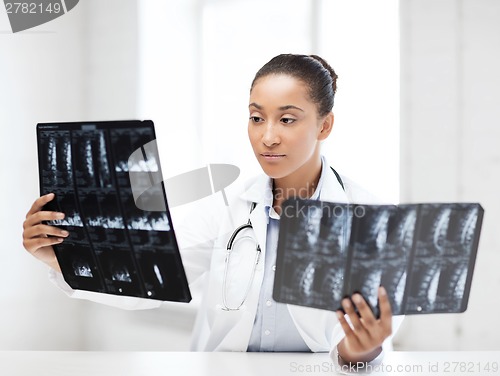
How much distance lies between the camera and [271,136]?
107 centimetres

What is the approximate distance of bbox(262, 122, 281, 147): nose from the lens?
1073 mm

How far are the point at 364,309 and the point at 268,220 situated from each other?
14.7 inches

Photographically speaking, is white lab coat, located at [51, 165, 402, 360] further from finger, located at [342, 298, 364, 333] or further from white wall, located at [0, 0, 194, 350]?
white wall, located at [0, 0, 194, 350]

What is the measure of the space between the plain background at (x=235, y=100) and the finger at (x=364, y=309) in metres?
0.85

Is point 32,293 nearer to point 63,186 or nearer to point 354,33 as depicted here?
point 63,186

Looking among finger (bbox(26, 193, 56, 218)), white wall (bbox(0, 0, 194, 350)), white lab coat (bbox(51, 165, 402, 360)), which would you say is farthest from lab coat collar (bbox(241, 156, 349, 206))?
white wall (bbox(0, 0, 194, 350))

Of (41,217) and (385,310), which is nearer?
(385,310)

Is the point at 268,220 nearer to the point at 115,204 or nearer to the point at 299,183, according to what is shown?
the point at 299,183

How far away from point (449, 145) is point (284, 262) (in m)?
0.94

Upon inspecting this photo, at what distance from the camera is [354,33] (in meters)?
1.70

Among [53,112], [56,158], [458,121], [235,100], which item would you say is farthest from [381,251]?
[53,112]

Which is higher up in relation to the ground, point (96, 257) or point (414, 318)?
point (96, 257)

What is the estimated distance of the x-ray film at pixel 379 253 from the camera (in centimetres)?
82

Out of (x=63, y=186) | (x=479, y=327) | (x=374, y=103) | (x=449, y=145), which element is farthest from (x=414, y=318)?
(x=63, y=186)
